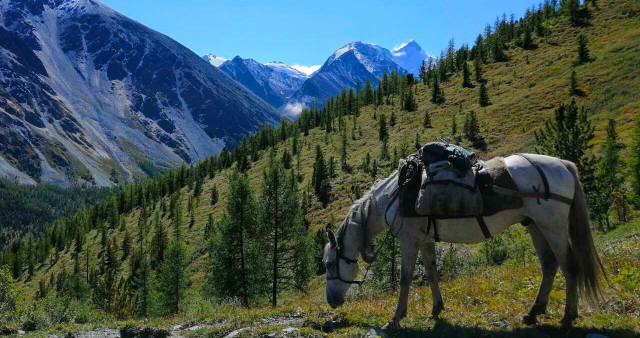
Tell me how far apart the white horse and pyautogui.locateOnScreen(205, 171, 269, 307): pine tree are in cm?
2846

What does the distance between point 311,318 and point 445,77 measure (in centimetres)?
13423

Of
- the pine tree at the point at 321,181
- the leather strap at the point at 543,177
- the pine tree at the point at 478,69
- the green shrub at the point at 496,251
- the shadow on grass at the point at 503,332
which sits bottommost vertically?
the shadow on grass at the point at 503,332

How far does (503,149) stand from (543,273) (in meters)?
65.0

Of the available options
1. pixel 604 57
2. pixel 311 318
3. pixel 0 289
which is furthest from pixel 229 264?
pixel 604 57

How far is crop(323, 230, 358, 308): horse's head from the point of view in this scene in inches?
373

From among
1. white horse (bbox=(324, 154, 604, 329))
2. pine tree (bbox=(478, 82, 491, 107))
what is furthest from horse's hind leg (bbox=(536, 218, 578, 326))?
pine tree (bbox=(478, 82, 491, 107))

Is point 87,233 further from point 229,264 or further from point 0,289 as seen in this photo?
point 229,264

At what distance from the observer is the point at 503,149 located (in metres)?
67.7

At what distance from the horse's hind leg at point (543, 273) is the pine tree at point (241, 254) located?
30.4m

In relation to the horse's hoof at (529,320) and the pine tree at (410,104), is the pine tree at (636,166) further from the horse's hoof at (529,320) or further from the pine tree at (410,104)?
the pine tree at (410,104)

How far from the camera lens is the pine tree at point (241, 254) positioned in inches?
1463

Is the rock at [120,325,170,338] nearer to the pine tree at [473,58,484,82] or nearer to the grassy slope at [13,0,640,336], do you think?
the grassy slope at [13,0,640,336]

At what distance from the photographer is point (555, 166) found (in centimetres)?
798

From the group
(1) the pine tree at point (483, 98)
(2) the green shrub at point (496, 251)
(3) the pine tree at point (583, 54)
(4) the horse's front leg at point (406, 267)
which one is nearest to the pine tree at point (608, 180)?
(2) the green shrub at point (496, 251)
